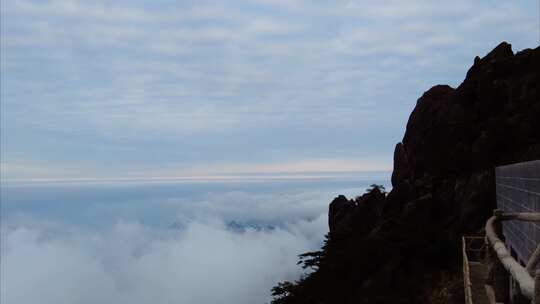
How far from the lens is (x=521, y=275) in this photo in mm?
2848

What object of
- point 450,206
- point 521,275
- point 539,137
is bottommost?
point 450,206

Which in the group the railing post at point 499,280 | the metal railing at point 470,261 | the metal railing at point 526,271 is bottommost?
the metal railing at point 470,261

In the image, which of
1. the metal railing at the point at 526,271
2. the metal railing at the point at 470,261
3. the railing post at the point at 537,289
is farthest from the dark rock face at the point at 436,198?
the railing post at the point at 537,289

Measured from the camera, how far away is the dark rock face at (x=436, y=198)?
33.0m

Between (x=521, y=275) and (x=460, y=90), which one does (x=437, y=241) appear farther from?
(x=521, y=275)

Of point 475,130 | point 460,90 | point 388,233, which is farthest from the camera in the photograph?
point 460,90

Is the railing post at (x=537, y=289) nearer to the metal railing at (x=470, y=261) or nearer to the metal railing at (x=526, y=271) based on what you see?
the metal railing at (x=526, y=271)

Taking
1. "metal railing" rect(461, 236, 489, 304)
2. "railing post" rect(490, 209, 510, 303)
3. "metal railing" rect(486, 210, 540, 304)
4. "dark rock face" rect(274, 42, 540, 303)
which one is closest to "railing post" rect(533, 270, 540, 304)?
"metal railing" rect(486, 210, 540, 304)

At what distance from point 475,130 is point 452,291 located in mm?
23551

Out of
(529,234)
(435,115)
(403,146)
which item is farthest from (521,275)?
(403,146)

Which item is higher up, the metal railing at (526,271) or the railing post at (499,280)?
the metal railing at (526,271)

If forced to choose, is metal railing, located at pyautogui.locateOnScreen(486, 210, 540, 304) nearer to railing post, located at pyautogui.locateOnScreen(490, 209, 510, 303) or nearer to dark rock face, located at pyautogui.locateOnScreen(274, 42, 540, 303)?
railing post, located at pyautogui.locateOnScreen(490, 209, 510, 303)

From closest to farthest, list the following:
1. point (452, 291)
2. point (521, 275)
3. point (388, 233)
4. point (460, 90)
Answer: point (521, 275)
point (452, 291)
point (388, 233)
point (460, 90)

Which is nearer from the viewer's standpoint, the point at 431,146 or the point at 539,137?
the point at 539,137
